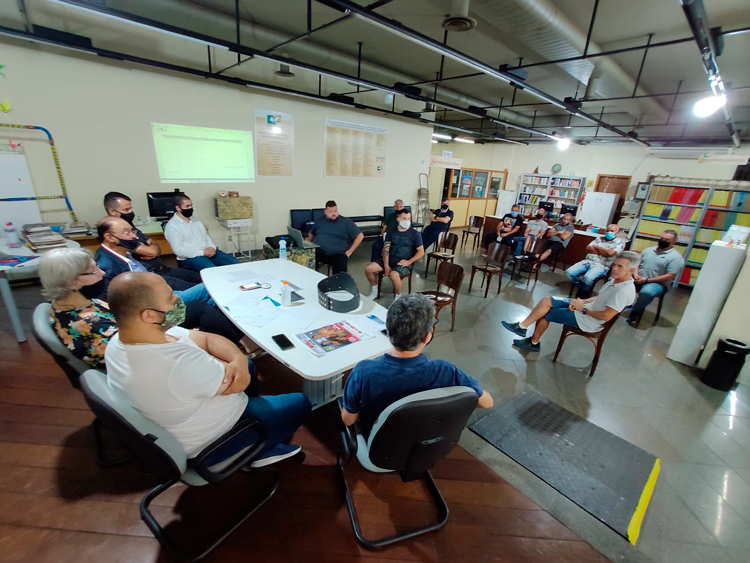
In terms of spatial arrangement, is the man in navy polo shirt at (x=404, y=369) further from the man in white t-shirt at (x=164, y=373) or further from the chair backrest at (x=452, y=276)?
the chair backrest at (x=452, y=276)

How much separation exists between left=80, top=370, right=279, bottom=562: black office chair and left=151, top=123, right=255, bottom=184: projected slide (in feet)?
15.7

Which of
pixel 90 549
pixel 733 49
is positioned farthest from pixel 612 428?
pixel 733 49

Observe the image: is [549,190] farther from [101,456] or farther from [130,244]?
[101,456]

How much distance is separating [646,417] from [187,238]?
468 cm

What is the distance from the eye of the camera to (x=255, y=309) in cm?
222

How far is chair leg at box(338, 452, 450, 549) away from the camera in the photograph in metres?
1.54

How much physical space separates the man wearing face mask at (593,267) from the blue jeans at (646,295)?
500 mm

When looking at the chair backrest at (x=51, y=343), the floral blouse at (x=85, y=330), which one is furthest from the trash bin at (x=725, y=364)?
the chair backrest at (x=51, y=343)

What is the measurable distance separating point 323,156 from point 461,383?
6.10 metres

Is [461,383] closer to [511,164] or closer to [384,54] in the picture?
[384,54]

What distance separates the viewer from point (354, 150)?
271 inches

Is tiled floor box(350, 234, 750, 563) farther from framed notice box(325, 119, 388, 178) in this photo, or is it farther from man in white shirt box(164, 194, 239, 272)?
framed notice box(325, 119, 388, 178)

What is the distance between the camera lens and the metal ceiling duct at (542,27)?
328cm

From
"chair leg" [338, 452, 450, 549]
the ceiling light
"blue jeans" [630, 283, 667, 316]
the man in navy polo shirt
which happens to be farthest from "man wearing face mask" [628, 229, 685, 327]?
the man in navy polo shirt
